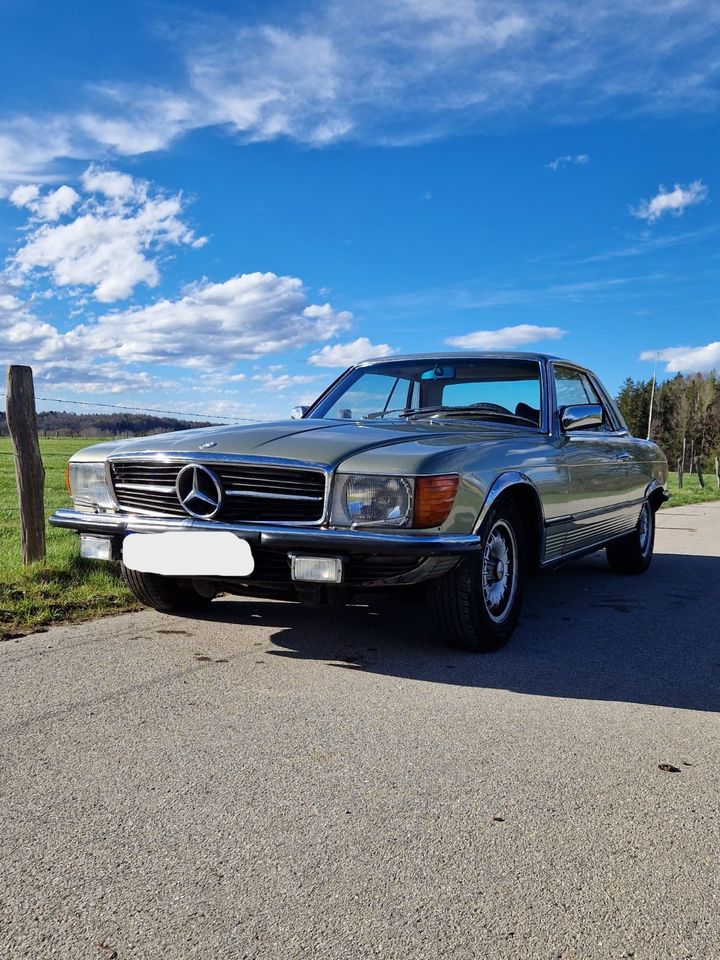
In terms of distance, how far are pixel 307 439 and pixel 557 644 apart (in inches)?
67.6

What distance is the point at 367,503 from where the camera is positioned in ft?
12.0

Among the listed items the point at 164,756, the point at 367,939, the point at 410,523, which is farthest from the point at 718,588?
the point at 367,939

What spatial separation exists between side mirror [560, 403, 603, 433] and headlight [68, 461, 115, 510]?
9.30ft

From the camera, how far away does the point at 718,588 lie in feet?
20.9

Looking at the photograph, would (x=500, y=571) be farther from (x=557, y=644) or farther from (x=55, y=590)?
(x=55, y=590)

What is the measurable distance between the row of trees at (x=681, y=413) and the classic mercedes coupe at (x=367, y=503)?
270 feet

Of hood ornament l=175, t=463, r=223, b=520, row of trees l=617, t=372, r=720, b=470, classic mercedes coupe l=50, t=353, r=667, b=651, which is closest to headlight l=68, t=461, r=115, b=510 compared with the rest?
classic mercedes coupe l=50, t=353, r=667, b=651

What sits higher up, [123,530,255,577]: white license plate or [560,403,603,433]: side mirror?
[560,403,603,433]: side mirror

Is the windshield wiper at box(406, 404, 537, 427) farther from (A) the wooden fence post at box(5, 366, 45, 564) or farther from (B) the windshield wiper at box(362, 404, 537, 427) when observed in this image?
(A) the wooden fence post at box(5, 366, 45, 564)

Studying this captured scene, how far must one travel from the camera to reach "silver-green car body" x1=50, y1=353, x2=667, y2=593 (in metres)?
3.64

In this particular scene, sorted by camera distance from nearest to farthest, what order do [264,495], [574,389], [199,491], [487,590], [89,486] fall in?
1. [264,495]
2. [199,491]
3. [487,590]
4. [89,486]
5. [574,389]

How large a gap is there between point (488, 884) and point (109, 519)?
9.41 ft

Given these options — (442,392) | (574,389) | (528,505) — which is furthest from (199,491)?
(574,389)

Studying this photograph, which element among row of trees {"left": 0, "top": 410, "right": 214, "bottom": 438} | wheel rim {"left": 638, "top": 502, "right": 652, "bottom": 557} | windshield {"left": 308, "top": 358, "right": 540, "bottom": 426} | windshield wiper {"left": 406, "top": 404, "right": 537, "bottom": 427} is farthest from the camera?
row of trees {"left": 0, "top": 410, "right": 214, "bottom": 438}
